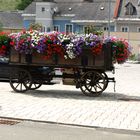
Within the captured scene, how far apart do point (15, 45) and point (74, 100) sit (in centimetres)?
279

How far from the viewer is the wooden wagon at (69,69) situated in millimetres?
15828

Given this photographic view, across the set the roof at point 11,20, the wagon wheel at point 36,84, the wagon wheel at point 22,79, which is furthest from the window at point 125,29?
the wagon wheel at point 22,79

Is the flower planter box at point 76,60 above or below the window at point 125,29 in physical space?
below

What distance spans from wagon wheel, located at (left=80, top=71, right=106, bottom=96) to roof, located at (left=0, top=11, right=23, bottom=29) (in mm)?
84089

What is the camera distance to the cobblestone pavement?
11.4 m

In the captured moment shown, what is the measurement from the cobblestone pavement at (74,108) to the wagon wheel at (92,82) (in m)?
0.25

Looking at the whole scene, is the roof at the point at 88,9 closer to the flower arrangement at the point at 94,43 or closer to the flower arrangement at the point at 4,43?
the flower arrangement at the point at 4,43

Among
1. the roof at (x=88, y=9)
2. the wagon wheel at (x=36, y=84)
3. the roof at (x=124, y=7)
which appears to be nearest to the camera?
the wagon wheel at (x=36, y=84)

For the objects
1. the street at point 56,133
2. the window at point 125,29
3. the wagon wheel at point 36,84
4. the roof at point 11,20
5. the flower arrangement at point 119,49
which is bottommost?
the street at point 56,133

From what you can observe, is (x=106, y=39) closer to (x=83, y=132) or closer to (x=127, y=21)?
(x=83, y=132)

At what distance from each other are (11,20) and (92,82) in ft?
284

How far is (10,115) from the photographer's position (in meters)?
11.8

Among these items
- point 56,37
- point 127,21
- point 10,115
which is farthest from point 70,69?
point 127,21

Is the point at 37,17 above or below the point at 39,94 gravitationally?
above
